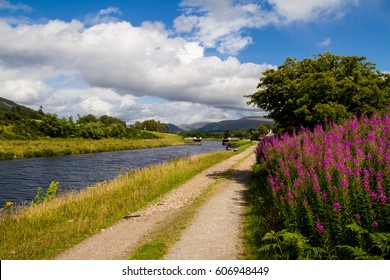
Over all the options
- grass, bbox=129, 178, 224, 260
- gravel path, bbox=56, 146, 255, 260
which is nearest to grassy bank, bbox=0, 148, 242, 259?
gravel path, bbox=56, 146, 255, 260

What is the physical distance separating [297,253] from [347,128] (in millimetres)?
6188

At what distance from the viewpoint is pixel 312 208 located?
6.82 m

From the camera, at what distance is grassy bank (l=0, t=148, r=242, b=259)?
9001 millimetres

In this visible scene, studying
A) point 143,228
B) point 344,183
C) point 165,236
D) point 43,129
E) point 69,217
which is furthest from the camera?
point 43,129

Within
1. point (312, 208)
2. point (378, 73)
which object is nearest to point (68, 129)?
point (378, 73)

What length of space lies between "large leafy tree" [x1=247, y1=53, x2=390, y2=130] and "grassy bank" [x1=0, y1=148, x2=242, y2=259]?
8.08 metres

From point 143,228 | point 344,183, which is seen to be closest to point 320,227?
point 344,183

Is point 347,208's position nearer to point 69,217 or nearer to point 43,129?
point 69,217

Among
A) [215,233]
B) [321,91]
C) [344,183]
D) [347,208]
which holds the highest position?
[321,91]

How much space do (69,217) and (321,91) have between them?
13.3 m

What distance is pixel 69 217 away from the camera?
Answer: 1281cm

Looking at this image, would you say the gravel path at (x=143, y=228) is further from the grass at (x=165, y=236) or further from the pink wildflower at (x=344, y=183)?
the pink wildflower at (x=344, y=183)

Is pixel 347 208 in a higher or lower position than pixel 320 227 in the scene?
higher

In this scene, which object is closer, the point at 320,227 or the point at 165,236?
the point at 320,227
